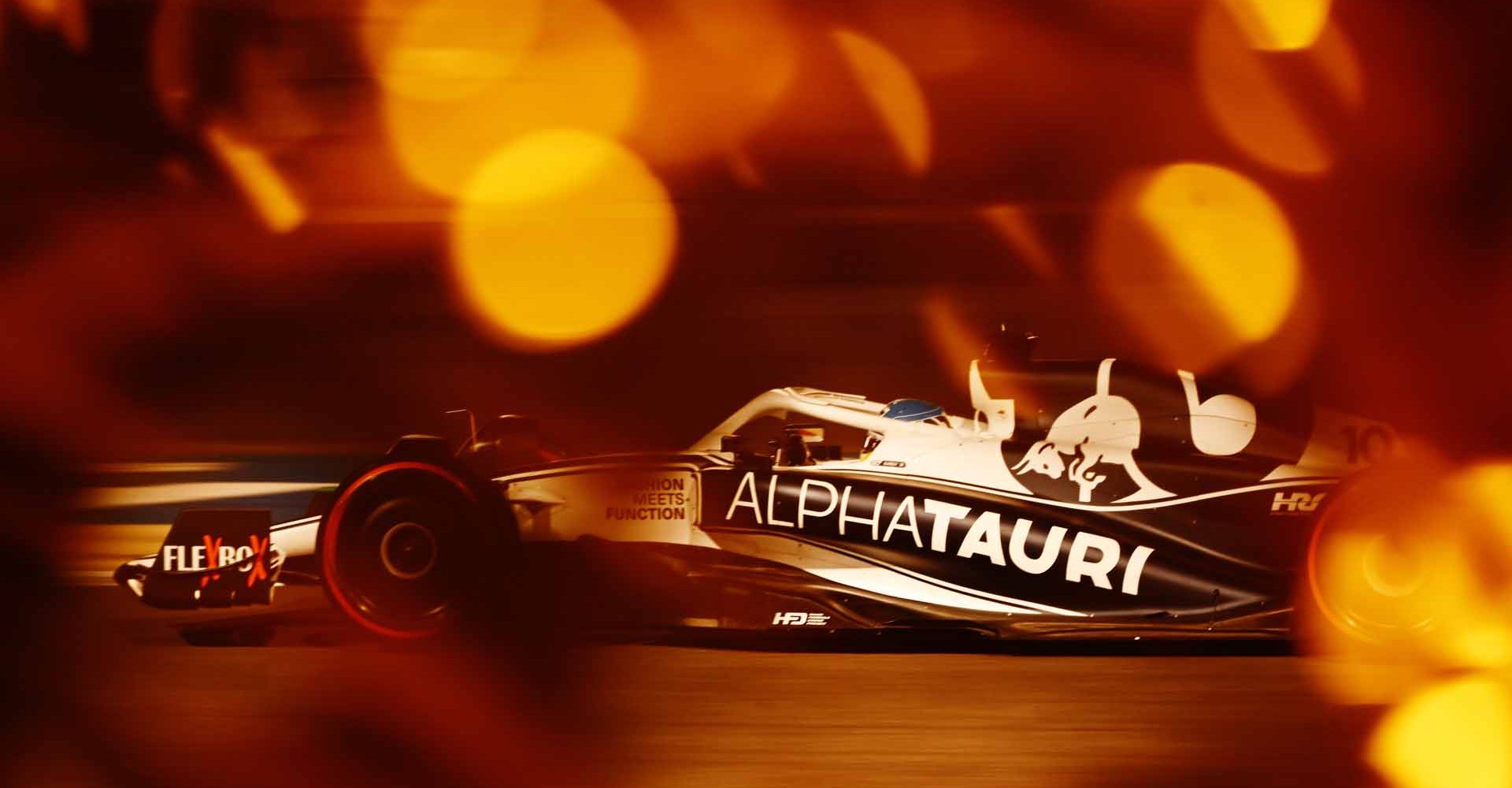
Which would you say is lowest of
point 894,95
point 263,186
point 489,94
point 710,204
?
point 710,204

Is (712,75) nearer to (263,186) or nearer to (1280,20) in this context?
(263,186)

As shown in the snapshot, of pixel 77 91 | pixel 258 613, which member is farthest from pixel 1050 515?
pixel 77 91

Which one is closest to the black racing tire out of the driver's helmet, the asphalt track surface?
the asphalt track surface

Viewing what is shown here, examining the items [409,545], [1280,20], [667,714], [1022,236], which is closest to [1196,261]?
[1022,236]

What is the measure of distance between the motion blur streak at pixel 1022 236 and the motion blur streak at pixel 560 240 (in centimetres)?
205

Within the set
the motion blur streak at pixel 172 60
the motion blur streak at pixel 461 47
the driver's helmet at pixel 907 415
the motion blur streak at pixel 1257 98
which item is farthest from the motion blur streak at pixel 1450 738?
the motion blur streak at pixel 172 60

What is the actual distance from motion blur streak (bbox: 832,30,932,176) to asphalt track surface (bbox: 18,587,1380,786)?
534 centimetres

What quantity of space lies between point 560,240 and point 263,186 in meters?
2.01

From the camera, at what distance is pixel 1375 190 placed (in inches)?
415

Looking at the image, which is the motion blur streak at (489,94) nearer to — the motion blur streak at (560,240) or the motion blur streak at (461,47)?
the motion blur streak at (461,47)

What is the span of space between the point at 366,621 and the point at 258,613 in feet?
1.98

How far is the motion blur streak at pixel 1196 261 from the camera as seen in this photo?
927cm

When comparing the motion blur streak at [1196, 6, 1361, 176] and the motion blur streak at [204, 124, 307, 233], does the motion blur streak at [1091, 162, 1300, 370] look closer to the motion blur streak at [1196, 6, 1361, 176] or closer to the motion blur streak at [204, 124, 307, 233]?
the motion blur streak at [1196, 6, 1361, 176]

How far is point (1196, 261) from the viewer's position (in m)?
9.41
